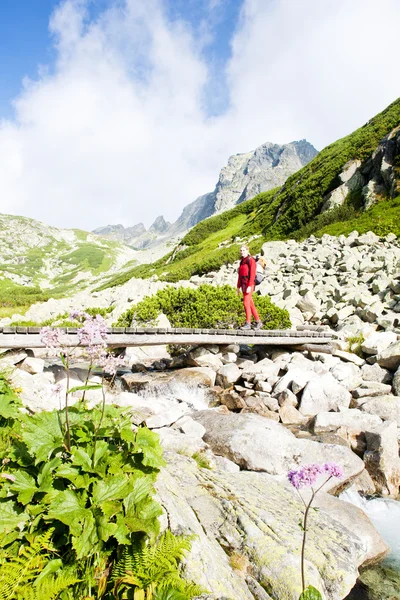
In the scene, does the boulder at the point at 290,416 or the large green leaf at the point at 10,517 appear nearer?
the large green leaf at the point at 10,517

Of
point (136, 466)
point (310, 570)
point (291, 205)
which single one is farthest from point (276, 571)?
point (291, 205)

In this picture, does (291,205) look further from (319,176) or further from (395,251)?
(395,251)

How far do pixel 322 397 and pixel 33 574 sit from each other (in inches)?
375

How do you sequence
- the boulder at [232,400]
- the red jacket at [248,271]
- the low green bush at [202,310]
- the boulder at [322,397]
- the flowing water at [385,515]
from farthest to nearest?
the low green bush at [202,310] < the red jacket at [248,271] < the boulder at [232,400] < the boulder at [322,397] < the flowing water at [385,515]

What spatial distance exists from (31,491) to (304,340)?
1249 centimetres

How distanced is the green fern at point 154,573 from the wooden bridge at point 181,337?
736 cm

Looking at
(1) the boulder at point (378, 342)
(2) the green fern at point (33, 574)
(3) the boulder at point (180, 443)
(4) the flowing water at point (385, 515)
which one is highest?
(2) the green fern at point (33, 574)

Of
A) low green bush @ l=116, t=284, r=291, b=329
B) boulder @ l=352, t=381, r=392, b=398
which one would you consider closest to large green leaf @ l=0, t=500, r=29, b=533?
boulder @ l=352, t=381, r=392, b=398

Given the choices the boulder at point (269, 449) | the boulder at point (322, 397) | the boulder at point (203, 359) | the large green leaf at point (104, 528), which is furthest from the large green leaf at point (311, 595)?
the boulder at point (203, 359)

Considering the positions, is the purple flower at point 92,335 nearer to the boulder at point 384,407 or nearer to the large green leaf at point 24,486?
the large green leaf at point 24,486

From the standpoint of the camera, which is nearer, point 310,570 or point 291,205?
point 310,570

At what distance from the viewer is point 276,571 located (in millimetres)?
3555

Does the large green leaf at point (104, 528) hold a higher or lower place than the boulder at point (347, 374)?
higher

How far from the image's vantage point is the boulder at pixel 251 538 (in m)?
3.31
